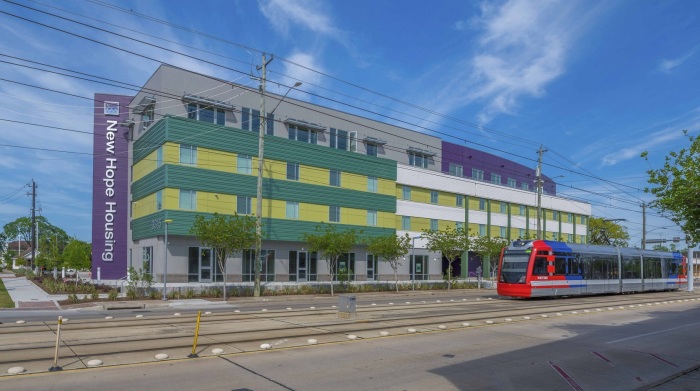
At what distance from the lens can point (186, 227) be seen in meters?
34.8

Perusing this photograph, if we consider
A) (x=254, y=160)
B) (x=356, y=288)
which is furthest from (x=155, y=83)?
(x=356, y=288)

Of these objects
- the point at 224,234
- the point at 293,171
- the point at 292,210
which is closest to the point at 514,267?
the point at 224,234

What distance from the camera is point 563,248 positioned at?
3045 cm

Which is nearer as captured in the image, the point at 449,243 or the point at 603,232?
the point at 449,243

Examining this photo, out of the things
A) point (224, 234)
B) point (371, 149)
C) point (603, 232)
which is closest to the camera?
point (224, 234)

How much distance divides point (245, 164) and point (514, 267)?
1967 centimetres

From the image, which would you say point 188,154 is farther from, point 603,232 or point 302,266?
point 603,232

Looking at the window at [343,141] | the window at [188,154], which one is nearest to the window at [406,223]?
the window at [343,141]

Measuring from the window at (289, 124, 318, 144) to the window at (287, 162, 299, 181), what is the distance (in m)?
2.75

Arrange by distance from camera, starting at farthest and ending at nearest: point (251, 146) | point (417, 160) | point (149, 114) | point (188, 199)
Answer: point (417, 160), point (149, 114), point (251, 146), point (188, 199)

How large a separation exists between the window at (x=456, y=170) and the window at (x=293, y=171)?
2199 cm

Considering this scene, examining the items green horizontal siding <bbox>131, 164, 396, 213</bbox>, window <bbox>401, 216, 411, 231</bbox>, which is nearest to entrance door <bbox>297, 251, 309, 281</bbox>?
green horizontal siding <bbox>131, 164, 396, 213</bbox>

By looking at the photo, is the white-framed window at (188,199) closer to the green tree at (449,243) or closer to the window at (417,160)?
the green tree at (449,243)

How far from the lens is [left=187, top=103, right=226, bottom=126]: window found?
123 ft
